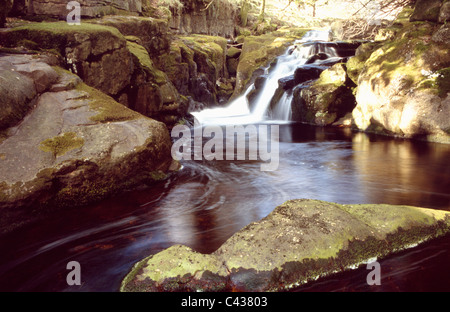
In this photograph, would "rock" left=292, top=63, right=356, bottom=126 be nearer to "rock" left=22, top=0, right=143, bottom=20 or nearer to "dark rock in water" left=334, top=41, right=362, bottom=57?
"dark rock in water" left=334, top=41, right=362, bottom=57

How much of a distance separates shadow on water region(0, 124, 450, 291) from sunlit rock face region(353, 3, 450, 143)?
0.98 metres

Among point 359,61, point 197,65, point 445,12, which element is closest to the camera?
point 445,12

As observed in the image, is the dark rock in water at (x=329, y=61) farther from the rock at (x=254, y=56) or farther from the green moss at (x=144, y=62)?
the green moss at (x=144, y=62)

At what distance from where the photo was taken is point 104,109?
5434 mm

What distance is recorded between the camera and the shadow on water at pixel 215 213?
2.76 metres

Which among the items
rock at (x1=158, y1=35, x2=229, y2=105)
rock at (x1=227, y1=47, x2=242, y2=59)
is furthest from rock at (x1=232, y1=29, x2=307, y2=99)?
rock at (x1=158, y1=35, x2=229, y2=105)

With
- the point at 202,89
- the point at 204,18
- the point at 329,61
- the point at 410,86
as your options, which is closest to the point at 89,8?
the point at 202,89

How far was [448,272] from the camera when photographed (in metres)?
2.64

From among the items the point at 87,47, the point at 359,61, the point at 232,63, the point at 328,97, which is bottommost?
the point at 328,97

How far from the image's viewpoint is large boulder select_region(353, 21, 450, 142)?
28.2 ft

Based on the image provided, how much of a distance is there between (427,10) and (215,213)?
443 inches

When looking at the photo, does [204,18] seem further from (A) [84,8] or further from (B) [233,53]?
(A) [84,8]

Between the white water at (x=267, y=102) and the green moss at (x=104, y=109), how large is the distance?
867 centimetres

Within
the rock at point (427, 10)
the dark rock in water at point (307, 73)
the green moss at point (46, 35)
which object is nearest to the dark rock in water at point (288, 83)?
the dark rock in water at point (307, 73)
